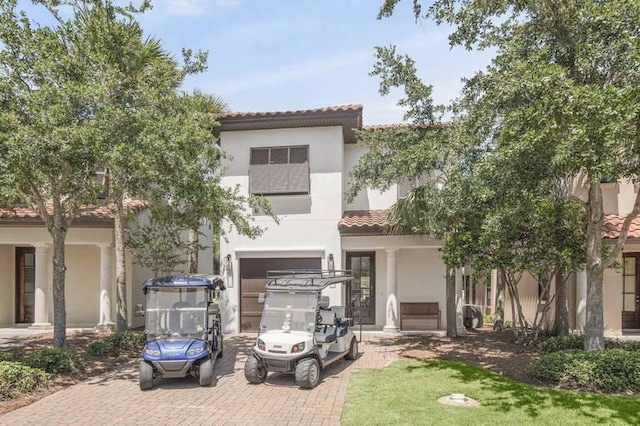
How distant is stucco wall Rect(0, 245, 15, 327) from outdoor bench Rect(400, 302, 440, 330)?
46.8 ft

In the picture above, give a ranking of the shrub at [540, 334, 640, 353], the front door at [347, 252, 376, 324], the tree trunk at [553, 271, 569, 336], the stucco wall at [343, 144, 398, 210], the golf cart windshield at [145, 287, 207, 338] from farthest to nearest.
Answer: the stucco wall at [343, 144, 398, 210] < the front door at [347, 252, 376, 324] < the tree trunk at [553, 271, 569, 336] < the shrub at [540, 334, 640, 353] < the golf cart windshield at [145, 287, 207, 338]

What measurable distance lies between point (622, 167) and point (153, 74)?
10.2 meters

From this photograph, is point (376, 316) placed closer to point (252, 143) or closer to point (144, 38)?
point (252, 143)

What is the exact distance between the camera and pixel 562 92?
23.9 feet

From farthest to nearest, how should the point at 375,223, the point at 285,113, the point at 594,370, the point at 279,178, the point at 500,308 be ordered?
the point at 500,308
the point at 279,178
the point at 285,113
the point at 375,223
the point at 594,370

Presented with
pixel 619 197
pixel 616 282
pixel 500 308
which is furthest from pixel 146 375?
pixel 619 197

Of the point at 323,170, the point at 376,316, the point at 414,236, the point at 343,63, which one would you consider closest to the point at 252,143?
the point at 323,170

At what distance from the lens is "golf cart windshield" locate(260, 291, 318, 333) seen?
360 inches

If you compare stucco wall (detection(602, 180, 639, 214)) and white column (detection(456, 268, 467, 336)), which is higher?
stucco wall (detection(602, 180, 639, 214))

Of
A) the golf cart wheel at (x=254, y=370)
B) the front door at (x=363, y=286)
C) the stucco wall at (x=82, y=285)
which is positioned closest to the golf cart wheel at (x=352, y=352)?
the golf cart wheel at (x=254, y=370)

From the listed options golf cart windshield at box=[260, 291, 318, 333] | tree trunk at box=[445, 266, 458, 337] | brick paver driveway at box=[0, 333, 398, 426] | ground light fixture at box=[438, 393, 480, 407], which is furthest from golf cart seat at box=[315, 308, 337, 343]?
tree trunk at box=[445, 266, 458, 337]

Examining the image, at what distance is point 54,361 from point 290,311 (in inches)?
201

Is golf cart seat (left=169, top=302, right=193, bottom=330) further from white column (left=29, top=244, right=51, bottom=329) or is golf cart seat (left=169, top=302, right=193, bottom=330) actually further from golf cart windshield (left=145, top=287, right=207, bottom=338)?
white column (left=29, top=244, right=51, bottom=329)

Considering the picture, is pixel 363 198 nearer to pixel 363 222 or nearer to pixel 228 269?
pixel 363 222
